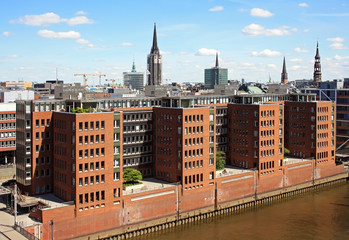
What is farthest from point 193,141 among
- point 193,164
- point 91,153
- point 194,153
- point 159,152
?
point 91,153

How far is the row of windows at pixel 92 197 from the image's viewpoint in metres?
85.5

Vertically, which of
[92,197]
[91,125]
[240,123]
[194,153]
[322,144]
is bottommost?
[92,197]

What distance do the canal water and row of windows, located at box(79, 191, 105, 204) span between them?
11906 mm

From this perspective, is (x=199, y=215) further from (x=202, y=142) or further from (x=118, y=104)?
(x=118, y=104)

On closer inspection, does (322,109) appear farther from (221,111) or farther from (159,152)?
(159,152)

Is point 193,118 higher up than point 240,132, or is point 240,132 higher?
point 193,118

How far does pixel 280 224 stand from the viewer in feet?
327

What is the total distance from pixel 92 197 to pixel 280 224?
4249 centimetres

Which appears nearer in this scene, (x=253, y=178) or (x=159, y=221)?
(x=159, y=221)

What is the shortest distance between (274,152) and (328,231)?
31911mm

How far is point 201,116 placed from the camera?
106 m

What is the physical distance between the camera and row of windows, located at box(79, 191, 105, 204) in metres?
85.5

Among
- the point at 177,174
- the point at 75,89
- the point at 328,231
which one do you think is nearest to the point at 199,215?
the point at 177,174

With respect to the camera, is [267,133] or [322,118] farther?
[322,118]
